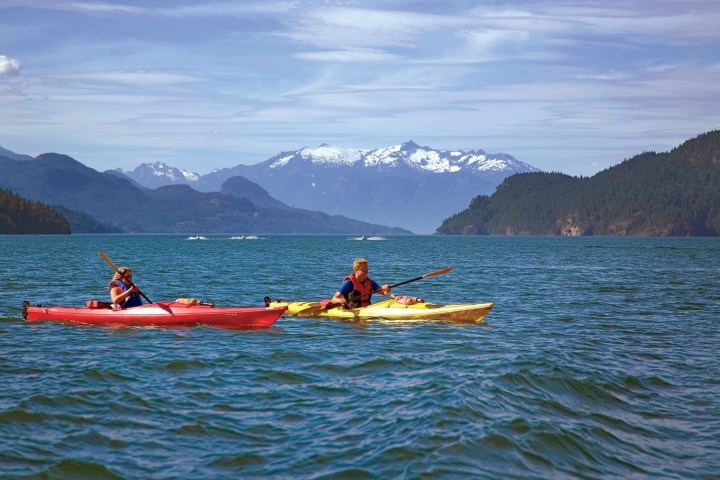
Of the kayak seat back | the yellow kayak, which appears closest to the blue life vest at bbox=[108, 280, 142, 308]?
the kayak seat back

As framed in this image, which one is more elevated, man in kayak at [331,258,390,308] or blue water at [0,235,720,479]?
man in kayak at [331,258,390,308]

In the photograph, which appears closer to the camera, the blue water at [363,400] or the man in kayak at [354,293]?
the blue water at [363,400]

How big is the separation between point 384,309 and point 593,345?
20.7ft

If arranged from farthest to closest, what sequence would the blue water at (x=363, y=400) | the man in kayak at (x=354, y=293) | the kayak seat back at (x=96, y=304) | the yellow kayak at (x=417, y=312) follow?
the man in kayak at (x=354, y=293)
the yellow kayak at (x=417, y=312)
the kayak seat back at (x=96, y=304)
the blue water at (x=363, y=400)

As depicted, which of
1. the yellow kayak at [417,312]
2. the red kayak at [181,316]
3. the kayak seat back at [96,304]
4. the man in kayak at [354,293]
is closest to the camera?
the red kayak at [181,316]

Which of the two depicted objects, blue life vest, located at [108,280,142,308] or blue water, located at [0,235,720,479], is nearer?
blue water, located at [0,235,720,479]

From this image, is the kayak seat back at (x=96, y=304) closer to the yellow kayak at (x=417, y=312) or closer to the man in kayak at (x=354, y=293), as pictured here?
the yellow kayak at (x=417, y=312)

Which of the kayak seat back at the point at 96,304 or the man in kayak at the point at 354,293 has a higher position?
the man in kayak at the point at 354,293

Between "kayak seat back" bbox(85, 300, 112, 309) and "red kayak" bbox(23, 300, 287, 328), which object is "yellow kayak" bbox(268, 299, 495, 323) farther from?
"kayak seat back" bbox(85, 300, 112, 309)

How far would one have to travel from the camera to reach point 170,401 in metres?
13.4

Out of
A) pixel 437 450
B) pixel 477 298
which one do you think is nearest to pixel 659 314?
pixel 477 298

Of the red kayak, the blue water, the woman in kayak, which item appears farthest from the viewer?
the red kayak

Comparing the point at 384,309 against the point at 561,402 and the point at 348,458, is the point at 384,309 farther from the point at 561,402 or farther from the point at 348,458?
the point at 348,458

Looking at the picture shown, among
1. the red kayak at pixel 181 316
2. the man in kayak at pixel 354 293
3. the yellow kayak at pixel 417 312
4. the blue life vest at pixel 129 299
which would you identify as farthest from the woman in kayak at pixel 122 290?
the man in kayak at pixel 354 293
